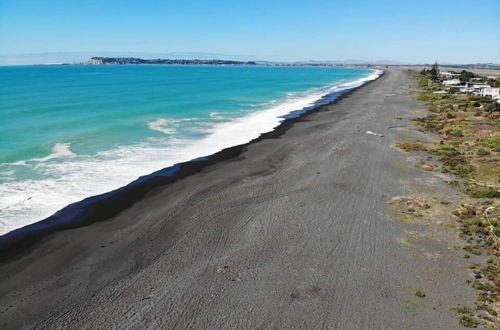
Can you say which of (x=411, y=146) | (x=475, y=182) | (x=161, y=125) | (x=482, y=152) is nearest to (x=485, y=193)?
(x=475, y=182)

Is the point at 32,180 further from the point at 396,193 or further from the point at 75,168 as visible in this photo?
the point at 396,193

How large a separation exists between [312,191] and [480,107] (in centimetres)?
3660

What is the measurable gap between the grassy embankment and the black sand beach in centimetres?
62

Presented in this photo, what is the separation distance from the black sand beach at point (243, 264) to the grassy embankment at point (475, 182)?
2.04ft

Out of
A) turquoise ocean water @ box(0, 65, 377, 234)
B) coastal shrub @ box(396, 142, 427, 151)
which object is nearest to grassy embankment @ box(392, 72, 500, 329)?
coastal shrub @ box(396, 142, 427, 151)

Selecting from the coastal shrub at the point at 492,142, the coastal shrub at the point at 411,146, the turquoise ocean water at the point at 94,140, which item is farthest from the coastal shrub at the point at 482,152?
the turquoise ocean water at the point at 94,140

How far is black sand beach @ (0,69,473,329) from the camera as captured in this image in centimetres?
1026

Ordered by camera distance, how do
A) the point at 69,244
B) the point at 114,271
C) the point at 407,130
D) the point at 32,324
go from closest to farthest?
the point at 32,324, the point at 114,271, the point at 69,244, the point at 407,130

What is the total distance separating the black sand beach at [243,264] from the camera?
1026 centimetres

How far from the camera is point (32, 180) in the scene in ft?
67.8

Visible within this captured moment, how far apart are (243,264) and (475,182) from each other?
14.5 m

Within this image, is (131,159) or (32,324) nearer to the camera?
(32,324)

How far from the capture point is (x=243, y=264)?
41.7 ft

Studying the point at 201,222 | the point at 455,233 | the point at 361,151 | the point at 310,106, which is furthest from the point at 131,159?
the point at 310,106
